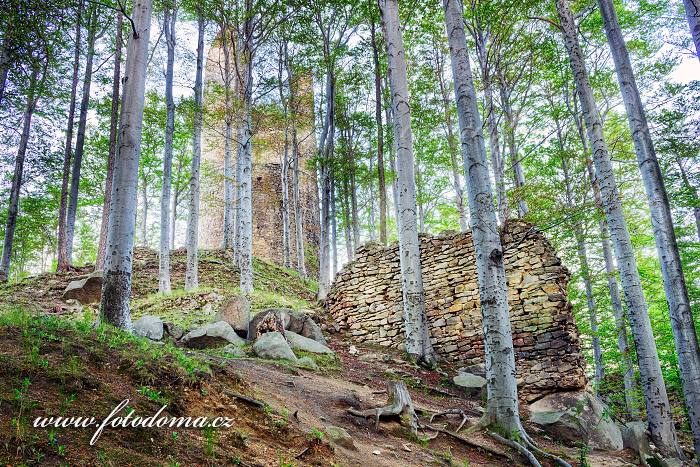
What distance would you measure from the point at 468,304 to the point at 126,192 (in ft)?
22.0

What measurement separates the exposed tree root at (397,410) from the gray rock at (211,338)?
3032mm

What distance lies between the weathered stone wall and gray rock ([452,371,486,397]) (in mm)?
904

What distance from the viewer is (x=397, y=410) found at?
14.8 feet

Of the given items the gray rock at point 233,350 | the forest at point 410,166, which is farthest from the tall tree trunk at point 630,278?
the gray rock at point 233,350

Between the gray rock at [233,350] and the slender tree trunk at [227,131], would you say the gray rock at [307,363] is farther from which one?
the slender tree trunk at [227,131]

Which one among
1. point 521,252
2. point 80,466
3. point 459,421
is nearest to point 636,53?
point 521,252

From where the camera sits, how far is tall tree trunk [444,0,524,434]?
4.39 metres

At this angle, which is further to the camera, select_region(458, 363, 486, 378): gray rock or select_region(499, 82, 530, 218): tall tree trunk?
select_region(499, 82, 530, 218): tall tree trunk

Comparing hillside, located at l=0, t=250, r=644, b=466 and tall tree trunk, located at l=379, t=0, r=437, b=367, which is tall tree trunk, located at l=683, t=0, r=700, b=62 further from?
hillside, located at l=0, t=250, r=644, b=466

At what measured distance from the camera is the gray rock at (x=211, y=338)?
22.0 feet

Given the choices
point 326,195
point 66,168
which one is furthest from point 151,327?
point 66,168

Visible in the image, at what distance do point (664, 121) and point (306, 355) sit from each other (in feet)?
27.5

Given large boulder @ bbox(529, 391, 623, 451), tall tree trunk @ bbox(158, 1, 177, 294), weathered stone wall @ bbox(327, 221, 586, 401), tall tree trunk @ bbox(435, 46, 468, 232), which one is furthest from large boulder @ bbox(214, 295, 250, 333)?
tall tree trunk @ bbox(435, 46, 468, 232)

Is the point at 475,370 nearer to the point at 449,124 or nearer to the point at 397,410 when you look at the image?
the point at 397,410
